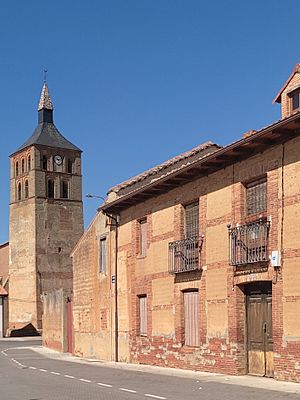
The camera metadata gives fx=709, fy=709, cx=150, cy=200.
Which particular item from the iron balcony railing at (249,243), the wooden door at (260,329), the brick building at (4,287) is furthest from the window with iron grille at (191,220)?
the brick building at (4,287)

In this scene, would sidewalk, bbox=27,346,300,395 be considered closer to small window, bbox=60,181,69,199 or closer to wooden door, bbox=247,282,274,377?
wooden door, bbox=247,282,274,377

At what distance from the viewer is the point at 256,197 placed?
2041 centimetres

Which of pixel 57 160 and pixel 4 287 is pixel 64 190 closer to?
pixel 57 160

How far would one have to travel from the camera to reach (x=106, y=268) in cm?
3112

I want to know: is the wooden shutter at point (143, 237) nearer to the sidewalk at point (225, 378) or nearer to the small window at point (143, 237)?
the small window at point (143, 237)

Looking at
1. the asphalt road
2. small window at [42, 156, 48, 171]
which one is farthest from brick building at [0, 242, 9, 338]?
the asphalt road

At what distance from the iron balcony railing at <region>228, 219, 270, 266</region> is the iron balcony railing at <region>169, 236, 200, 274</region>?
2334 mm

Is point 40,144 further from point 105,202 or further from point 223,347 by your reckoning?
point 223,347

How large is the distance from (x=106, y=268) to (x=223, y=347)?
10.8 meters

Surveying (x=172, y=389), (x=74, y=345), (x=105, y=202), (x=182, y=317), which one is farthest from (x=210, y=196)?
(x=74, y=345)

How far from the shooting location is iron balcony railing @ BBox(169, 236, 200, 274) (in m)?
23.2

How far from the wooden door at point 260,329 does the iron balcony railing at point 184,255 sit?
2.96 m

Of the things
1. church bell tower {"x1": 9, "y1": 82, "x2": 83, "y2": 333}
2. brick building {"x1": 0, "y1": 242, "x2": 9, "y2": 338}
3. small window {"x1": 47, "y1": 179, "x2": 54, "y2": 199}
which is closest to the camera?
church bell tower {"x1": 9, "y1": 82, "x2": 83, "y2": 333}

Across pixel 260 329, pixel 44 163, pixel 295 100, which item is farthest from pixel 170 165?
pixel 44 163
